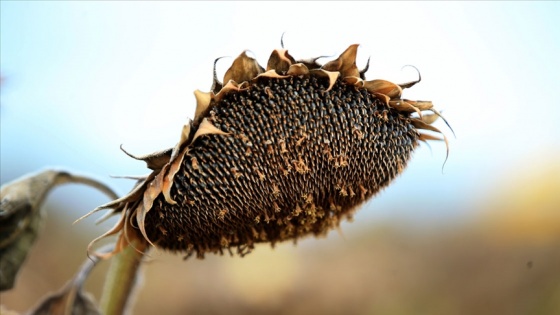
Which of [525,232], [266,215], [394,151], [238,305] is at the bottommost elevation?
[238,305]

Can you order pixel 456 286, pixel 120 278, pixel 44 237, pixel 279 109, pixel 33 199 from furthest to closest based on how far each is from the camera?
pixel 456 286, pixel 44 237, pixel 33 199, pixel 120 278, pixel 279 109

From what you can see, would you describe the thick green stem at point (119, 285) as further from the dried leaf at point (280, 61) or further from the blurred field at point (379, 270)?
the blurred field at point (379, 270)

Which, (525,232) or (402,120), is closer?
(402,120)

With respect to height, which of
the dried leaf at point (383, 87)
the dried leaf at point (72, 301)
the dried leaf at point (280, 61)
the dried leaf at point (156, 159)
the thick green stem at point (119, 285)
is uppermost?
the dried leaf at point (280, 61)

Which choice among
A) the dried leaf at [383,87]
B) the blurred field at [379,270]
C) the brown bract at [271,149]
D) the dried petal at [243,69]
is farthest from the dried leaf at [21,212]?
the blurred field at [379,270]

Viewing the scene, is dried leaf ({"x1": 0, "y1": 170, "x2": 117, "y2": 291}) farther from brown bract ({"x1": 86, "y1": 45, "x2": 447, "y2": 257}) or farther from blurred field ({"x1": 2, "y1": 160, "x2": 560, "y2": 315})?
blurred field ({"x1": 2, "y1": 160, "x2": 560, "y2": 315})

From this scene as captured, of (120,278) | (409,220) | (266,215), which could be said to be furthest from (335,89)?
(409,220)

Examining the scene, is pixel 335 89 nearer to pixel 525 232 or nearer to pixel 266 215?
pixel 266 215

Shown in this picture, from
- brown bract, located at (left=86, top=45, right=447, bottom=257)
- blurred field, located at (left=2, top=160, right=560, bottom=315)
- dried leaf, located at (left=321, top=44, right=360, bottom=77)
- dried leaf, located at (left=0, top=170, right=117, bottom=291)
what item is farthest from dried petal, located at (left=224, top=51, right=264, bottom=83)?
blurred field, located at (left=2, top=160, right=560, bottom=315)
